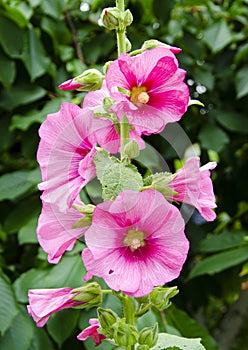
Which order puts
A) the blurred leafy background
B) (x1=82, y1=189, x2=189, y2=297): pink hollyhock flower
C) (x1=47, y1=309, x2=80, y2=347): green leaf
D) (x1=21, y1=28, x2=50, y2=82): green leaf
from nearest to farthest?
(x1=82, y1=189, x2=189, y2=297): pink hollyhock flower → (x1=47, y1=309, x2=80, y2=347): green leaf → the blurred leafy background → (x1=21, y1=28, x2=50, y2=82): green leaf

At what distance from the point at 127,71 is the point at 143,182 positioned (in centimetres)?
15

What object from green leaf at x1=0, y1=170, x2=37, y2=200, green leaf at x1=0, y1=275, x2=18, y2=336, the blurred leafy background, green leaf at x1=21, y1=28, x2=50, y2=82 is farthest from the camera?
green leaf at x1=21, y1=28, x2=50, y2=82

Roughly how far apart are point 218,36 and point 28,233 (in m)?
0.85

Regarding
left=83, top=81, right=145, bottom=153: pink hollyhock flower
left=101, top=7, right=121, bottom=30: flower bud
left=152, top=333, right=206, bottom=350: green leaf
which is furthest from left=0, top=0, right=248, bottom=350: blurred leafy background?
left=101, top=7, right=121, bottom=30: flower bud

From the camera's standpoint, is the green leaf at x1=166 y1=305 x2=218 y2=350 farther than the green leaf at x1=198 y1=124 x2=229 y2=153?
No

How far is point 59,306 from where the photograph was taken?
707mm

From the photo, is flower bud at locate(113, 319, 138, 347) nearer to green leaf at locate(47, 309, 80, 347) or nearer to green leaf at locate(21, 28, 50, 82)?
green leaf at locate(47, 309, 80, 347)

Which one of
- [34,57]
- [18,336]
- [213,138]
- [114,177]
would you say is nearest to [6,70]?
[34,57]

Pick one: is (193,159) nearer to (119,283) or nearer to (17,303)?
(119,283)

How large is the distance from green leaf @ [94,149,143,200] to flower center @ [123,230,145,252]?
0.05 metres

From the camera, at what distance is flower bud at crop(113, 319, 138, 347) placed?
688 millimetres

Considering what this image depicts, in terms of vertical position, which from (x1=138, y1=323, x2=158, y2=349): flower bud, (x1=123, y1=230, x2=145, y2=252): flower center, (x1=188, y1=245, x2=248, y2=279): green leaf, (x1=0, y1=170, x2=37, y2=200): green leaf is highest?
(x1=123, y1=230, x2=145, y2=252): flower center

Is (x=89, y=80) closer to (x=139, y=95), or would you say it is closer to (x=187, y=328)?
(x=139, y=95)

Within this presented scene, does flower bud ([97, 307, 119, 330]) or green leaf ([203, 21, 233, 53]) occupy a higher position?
flower bud ([97, 307, 119, 330])
